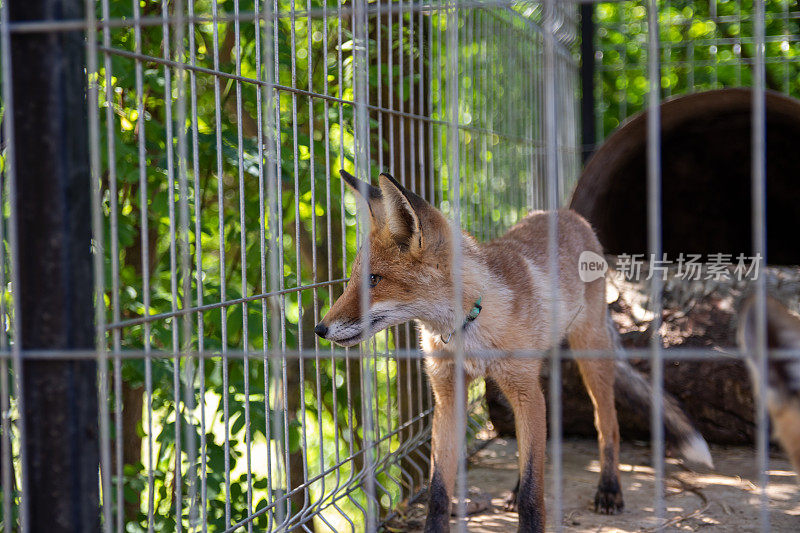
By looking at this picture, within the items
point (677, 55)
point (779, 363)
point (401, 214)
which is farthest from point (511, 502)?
point (677, 55)

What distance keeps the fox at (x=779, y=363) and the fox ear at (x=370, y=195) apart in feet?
5.65

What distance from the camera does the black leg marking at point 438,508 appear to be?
351 cm

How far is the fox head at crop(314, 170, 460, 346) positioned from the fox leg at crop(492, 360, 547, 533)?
0.42 meters

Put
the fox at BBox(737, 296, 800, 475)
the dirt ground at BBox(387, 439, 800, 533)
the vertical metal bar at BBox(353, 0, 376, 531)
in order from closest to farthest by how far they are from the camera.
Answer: the fox at BBox(737, 296, 800, 475) → the vertical metal bar at BBox(353, 0, 376, 531) → the dirt ground at BBox(387, 439, 800, 533)

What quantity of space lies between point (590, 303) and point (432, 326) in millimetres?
1231

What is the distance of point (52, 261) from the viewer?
2.15 meters

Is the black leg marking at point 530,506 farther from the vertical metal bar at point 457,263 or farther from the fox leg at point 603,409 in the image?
the fox leg at point 603,409

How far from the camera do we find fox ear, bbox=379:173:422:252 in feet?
10.3

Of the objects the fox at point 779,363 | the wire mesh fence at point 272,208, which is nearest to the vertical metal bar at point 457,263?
the wire mesh fence at point 272,208

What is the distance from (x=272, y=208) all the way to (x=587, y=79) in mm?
6333

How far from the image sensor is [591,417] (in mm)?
5312

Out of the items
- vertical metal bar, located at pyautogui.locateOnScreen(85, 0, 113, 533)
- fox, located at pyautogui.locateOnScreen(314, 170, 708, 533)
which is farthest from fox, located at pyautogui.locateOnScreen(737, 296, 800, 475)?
vertical metal bar, located at pyautogui.locateOnScreen(85, 0, 113, 533)
